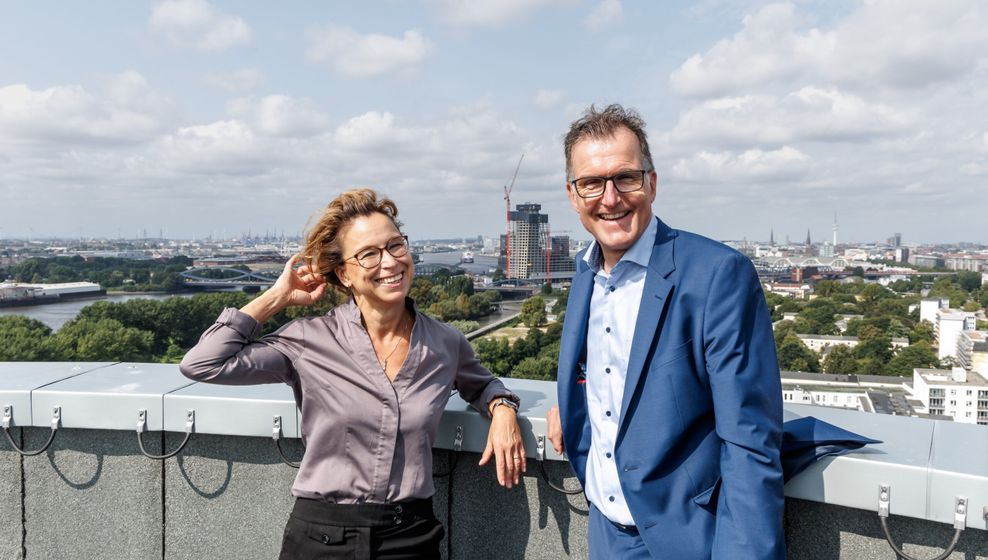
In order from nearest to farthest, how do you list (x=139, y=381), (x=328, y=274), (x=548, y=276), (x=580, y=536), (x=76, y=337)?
(x=328, y=274), (x=580, y=536), (x=139, y=381), (x=76, y=337), (x=548, y=276)

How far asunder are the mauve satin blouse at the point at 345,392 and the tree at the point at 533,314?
138ft

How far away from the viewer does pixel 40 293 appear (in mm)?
43125

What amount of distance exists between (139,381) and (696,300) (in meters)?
1.52

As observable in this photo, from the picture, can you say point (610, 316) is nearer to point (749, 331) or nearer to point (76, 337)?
point (749, 331)

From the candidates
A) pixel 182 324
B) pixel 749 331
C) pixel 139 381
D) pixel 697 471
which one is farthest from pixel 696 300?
pixel 182 324

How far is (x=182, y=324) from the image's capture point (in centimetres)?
2927

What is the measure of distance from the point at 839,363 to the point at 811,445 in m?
40.8

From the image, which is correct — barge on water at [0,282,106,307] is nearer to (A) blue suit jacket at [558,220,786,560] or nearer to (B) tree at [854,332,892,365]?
(B) tree at [854,332,892,365]

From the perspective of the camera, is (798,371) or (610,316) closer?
(610,316)

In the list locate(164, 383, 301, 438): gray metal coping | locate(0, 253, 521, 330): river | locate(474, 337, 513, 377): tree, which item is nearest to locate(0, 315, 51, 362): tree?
locate(0, 253, 521, 330): river

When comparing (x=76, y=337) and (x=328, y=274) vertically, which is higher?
(x=328, y=274)

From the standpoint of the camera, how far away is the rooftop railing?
161 cm

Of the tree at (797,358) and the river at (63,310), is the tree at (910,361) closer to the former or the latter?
the tree at (797,358)

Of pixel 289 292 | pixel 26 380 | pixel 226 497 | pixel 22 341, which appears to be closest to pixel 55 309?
pixel 22 341
